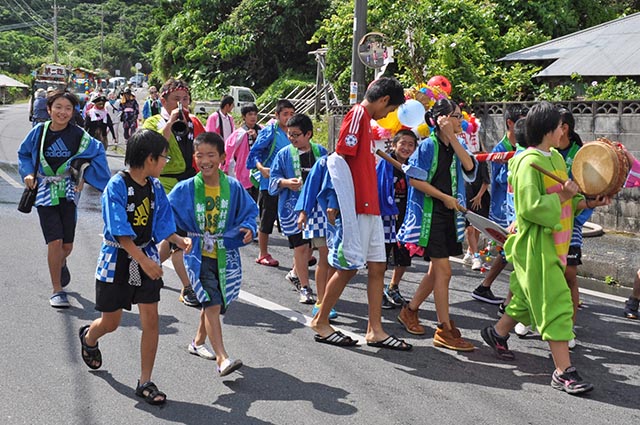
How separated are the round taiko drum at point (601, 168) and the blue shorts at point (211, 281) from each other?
2504 mm

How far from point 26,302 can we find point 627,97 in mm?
9740

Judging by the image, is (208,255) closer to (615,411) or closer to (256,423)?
(256,423)

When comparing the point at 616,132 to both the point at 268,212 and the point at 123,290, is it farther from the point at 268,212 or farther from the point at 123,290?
the point at 123,290

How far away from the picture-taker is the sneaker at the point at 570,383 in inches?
190

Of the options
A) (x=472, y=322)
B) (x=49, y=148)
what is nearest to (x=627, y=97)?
(x=472, y=322)

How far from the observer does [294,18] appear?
2619 centimetres

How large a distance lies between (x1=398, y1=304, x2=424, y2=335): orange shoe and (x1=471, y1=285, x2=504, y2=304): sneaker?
1215mm

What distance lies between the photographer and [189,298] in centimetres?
682

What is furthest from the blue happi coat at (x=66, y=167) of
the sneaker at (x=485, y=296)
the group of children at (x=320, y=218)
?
the sneaker at (x=485, y=296)

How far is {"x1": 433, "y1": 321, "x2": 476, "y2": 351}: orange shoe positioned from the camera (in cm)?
572

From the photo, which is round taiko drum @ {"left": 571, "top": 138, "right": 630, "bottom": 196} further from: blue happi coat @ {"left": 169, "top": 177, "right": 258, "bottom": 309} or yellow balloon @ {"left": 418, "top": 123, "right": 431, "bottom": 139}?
blue happi coat @ {"left": 169, "top": 177, "right": 258, "bottom": 309}

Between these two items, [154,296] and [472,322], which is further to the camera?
[472,322]

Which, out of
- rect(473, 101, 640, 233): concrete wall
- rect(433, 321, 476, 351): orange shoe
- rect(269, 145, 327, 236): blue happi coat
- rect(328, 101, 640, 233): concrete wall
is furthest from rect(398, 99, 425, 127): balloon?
rect(328, 101, 640, 233): concrete wall

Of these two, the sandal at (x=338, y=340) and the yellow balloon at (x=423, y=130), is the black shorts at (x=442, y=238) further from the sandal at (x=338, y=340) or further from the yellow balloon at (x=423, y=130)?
the yellow balloon at (x=423, y=130)
